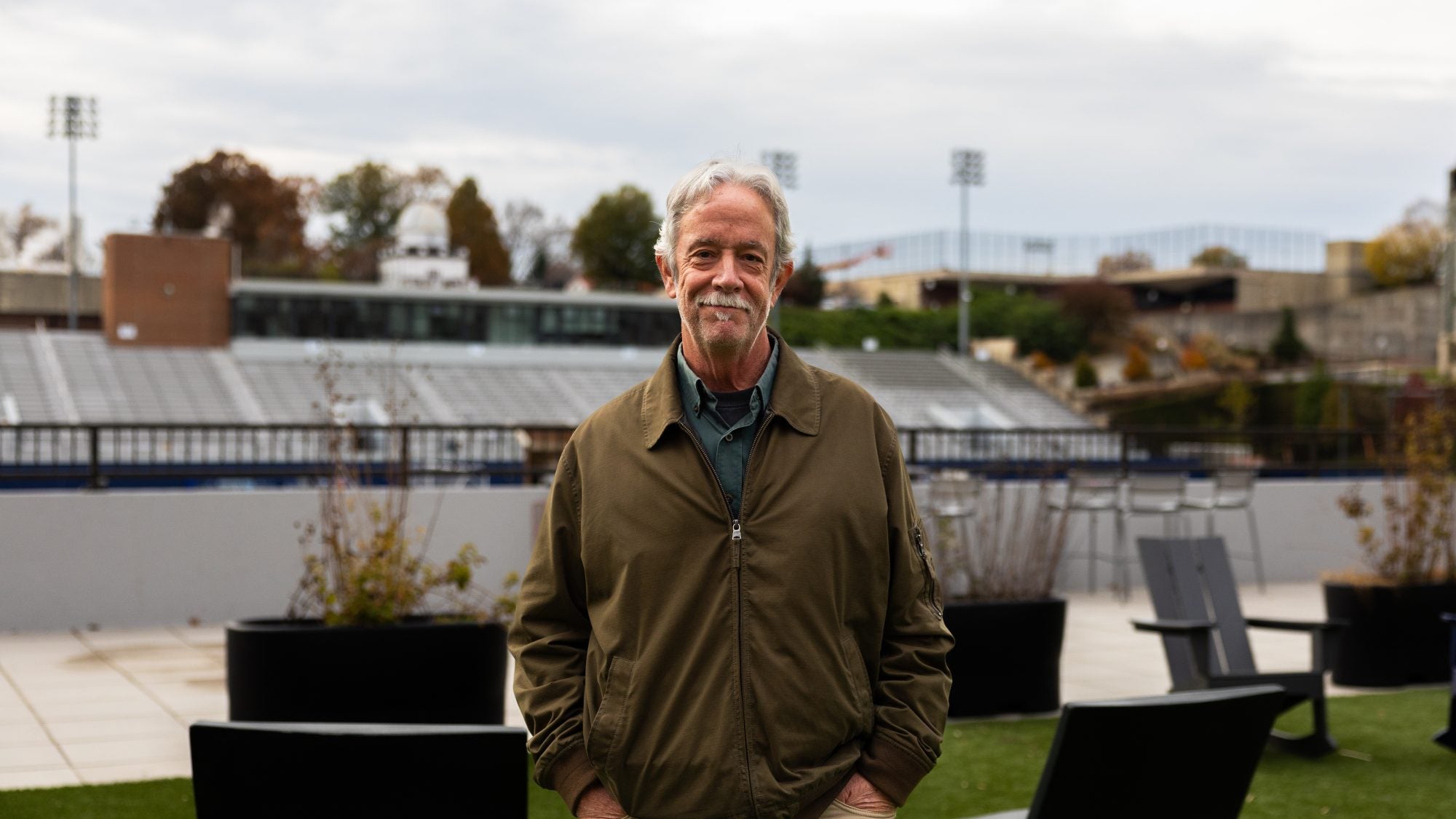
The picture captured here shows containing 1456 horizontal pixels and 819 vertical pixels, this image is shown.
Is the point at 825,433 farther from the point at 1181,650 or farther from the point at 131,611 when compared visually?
the point at 131,611

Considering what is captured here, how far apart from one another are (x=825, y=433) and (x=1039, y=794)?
1.27 meters

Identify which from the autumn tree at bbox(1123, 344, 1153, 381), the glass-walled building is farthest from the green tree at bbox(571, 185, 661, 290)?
the autumn tree at bbox(1123, 344, 1153, 381)

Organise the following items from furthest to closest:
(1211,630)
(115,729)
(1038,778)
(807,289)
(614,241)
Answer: (614,241) → (807,289) → (115,729) → (1211,630) → (1038,778)

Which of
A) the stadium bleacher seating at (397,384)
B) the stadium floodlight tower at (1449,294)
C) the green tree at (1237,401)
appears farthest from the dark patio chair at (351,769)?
the green tree at (1237,401)

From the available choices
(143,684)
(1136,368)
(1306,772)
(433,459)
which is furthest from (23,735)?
(1136,368)

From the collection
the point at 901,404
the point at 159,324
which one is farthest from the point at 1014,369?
the point at 159,324

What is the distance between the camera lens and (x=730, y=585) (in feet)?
7.39

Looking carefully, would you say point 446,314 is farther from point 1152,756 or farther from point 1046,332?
point 1152,756

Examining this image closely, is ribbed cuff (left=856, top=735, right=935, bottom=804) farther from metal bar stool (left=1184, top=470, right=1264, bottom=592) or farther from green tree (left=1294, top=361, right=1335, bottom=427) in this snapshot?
green tree (left=1294, top=361, right=1335, bottom=427)

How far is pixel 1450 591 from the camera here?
7.44m

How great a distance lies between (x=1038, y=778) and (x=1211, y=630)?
0.99 metres

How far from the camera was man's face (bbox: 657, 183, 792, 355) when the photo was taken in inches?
91.0

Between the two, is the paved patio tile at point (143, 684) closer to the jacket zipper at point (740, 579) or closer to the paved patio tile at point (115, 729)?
the paved patio tile at point (115, 729)

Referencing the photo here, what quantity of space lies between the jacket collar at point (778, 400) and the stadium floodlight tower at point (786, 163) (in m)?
50.8
